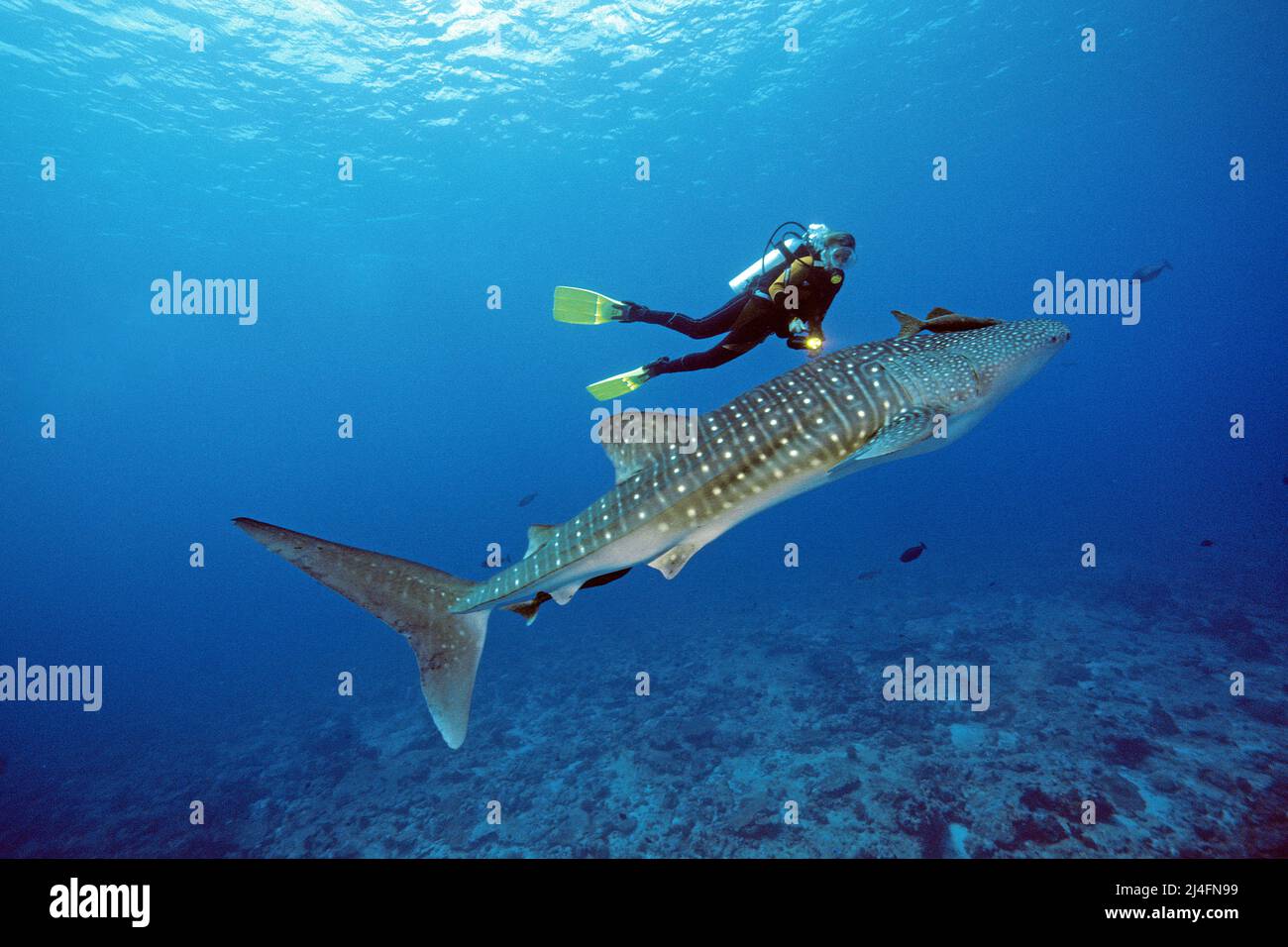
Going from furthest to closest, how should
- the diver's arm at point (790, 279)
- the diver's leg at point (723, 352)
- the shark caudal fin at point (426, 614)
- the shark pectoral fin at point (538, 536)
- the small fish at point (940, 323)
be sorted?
the diver's leg at point (723, 352), the diver's arm at point (790, 279), the small fish at point (940, 323), the shark pectoral fin at point (538, 536), the shark caudal fin at point (426, 614)

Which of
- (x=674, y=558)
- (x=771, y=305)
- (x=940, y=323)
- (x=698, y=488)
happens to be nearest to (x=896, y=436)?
(x=698, y=488)

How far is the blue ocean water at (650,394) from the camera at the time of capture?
10672 millimetres

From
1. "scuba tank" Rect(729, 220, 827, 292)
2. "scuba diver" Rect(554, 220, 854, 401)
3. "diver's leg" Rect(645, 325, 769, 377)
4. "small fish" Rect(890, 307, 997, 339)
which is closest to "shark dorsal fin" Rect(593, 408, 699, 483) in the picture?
"scuba diver" Rect(554, 220, 854, 401)

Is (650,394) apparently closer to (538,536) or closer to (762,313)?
(762,313)

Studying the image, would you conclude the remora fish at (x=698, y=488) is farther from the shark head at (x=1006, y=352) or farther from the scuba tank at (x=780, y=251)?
the scuba tank at (x=780, y=251)

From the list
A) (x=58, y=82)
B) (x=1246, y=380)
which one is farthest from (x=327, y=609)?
(x=1246, y=380)

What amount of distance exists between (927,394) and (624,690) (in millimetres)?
14815

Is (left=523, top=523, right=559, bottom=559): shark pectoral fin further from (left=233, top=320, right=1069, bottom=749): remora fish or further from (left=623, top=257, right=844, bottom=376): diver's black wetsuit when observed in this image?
(left=623, top=257, right=844, bottom=376): diver's black wetsuit

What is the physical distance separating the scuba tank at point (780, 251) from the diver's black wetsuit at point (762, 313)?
400 millimetres

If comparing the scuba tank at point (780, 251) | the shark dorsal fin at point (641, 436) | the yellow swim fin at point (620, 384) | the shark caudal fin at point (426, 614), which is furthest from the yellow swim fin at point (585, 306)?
the shark caudal fin at point (426, 614)

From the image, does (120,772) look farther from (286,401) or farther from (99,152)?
(286,401)

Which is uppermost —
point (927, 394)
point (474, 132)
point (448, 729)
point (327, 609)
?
point (474, 132)

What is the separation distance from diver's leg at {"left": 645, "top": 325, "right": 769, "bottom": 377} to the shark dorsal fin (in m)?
2.86
